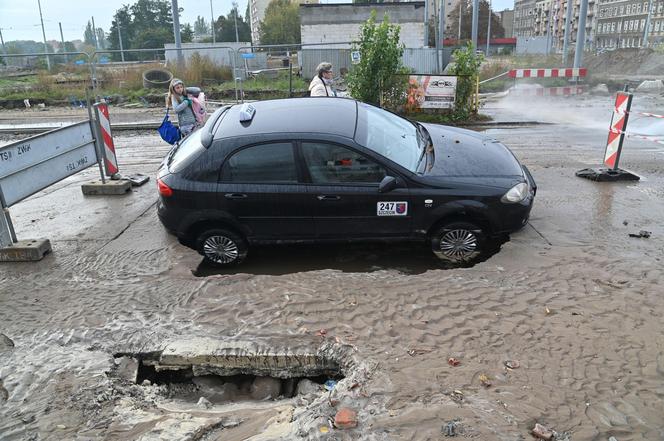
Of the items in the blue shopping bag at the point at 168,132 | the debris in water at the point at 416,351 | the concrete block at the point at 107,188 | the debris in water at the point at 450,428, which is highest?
the blue shopping bag at the point at 168,132

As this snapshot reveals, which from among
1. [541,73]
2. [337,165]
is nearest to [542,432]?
[337,165]

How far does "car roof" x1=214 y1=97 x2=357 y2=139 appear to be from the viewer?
19.4ft

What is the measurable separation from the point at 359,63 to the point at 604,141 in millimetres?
6827

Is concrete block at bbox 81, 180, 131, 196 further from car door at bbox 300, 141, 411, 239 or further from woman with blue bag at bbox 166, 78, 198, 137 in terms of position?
car door at bbox 300, 141, 411, 239

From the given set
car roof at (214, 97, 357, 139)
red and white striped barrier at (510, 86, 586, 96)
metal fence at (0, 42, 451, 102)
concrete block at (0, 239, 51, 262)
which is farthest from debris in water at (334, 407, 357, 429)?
red and white striped barrier at (510, 86, 586, 96)

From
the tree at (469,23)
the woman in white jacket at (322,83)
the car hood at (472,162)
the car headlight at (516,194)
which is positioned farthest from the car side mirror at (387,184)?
the tree at (469,23)

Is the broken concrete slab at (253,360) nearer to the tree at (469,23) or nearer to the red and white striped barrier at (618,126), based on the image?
the red and white striped barrier at (618,126)

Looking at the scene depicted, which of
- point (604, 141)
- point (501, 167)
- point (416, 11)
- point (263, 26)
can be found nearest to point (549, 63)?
point (416, 11)

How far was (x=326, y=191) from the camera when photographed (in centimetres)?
579

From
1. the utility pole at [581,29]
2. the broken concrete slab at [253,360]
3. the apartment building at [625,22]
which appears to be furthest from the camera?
the apartment building at [625,22]

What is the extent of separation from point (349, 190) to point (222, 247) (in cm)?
170

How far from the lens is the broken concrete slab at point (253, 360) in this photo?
428cm

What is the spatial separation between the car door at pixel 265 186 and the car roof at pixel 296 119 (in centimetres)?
27

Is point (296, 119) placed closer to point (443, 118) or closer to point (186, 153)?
point (186, 153)
